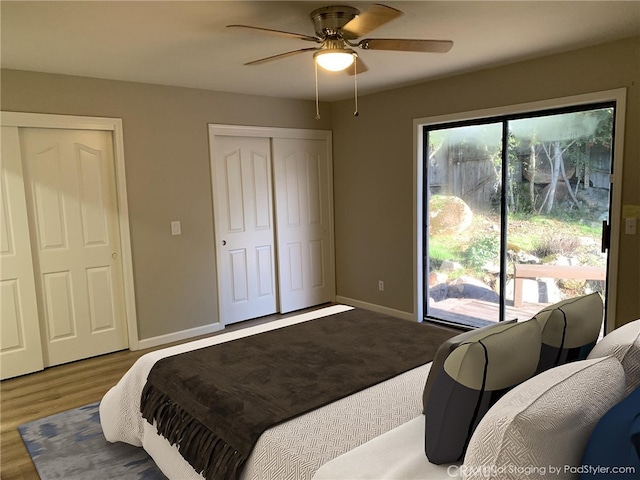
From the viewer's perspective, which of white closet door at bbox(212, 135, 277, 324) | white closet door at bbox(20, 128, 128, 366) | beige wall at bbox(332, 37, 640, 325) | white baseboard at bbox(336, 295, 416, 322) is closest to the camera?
beige wall at bbox(332, 37, 640, 325)

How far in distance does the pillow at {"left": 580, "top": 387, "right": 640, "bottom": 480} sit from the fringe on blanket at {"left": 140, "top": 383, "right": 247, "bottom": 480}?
43.0 inches

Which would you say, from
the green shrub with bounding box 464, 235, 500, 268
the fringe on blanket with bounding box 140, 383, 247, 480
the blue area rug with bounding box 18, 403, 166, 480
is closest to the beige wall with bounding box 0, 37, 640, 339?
the green shrub with bounding box 464, 235, 500, 268

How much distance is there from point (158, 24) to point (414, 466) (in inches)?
97.5

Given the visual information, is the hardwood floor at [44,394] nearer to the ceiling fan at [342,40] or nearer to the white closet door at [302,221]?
the white closet door at [302,221]

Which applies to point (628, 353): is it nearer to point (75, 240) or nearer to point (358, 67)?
point (358, 67)

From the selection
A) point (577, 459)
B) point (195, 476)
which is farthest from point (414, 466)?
point (195, 476)

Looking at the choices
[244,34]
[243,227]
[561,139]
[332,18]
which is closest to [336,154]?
[243,227]

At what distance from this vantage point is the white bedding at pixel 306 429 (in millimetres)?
1601

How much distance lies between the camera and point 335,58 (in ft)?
7.99

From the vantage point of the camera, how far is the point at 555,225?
380 cm

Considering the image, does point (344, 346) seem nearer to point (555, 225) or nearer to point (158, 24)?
point (158, 24)

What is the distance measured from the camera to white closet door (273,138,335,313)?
5160mm

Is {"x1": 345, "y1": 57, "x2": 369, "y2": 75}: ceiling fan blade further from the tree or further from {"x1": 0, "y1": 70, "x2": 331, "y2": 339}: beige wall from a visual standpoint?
{"x1": 0, "y1": 70, "x2": 331, "y2": 339}: beige wall

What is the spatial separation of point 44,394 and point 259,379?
84.8 inches
